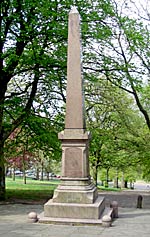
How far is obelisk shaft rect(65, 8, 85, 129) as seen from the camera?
11477 mm

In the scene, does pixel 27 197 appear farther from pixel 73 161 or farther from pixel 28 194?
pixel 73 161

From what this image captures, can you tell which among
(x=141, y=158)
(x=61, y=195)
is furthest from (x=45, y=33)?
(x=141, y=158)

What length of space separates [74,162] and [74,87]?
2.26m

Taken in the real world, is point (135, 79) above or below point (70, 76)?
above

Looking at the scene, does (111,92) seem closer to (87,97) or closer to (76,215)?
(87,97)

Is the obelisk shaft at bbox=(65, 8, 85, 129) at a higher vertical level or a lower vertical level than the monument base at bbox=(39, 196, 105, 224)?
higher

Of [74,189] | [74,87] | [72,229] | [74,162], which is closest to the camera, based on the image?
[72,229]

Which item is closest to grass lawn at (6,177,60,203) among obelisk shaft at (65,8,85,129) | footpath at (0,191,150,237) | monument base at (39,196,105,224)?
footpath at (0,191,150,237)

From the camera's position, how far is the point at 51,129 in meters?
18.8

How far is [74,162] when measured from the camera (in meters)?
11.3

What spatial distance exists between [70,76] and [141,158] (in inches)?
587

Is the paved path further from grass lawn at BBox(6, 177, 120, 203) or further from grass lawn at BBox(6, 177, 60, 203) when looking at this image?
grass lawn at BBox(6, 177, 60, 203)

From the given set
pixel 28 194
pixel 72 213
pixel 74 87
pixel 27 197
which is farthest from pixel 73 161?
pixel 28 194

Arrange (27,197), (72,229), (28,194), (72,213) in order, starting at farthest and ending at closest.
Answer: (28,194)
(27,197)
(72,213)
(72,229)
